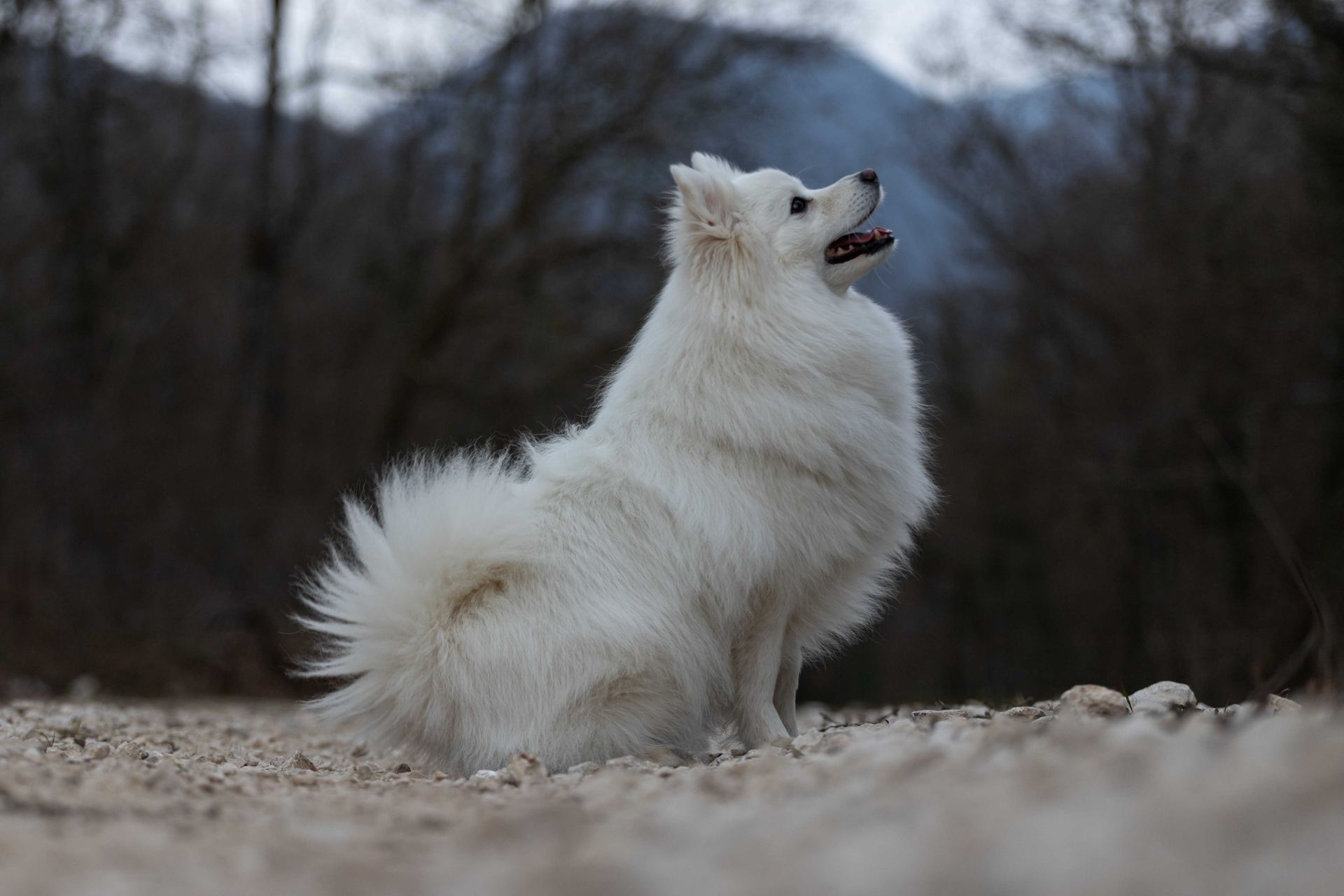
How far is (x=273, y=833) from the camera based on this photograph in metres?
2.59

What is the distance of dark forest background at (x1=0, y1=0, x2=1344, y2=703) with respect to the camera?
14000 millimetres

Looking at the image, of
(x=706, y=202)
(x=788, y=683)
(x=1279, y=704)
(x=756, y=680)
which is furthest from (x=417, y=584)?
(x=1279, y=704)

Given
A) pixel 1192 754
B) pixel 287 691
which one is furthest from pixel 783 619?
pixel 287 691

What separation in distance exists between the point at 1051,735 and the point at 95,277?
1715 cm

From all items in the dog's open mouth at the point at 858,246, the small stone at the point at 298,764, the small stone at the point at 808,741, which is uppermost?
the dog's open mouth at the point at 858,246

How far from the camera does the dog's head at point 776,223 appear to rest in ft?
17.7

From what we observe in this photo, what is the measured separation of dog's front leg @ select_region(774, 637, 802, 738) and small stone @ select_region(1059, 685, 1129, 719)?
120 centimetres

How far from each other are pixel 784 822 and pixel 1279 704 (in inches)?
125

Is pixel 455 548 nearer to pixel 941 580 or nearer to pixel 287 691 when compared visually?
pixel 287 691

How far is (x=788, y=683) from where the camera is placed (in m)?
5.35

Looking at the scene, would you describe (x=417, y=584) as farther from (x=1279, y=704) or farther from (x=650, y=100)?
(x=650, y=100)

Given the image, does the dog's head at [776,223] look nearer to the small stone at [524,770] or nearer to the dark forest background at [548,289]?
the small stone at [524,770]

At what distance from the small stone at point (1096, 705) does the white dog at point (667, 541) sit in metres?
1.05

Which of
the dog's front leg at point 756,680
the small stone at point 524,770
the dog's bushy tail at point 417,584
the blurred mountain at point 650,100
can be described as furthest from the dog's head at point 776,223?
the blurred mountain at point 650,100
